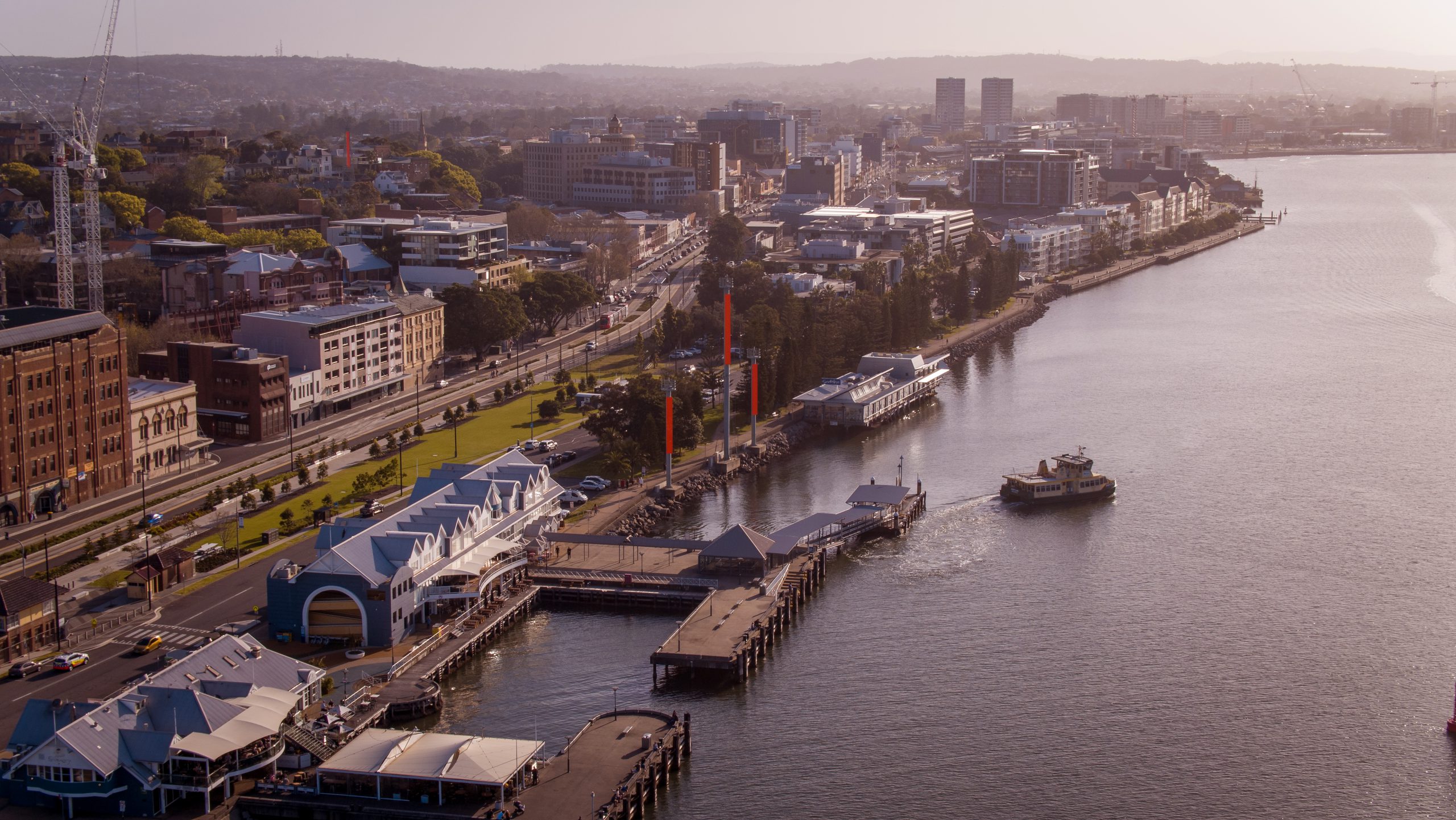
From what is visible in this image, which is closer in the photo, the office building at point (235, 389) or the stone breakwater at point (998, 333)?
the office building at point (235, 389)

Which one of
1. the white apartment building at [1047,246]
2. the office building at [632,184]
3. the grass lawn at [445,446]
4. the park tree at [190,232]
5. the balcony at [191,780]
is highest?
the office building at [632,184]

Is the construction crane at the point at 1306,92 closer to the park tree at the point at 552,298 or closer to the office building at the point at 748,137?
the office building at the point at 748,137

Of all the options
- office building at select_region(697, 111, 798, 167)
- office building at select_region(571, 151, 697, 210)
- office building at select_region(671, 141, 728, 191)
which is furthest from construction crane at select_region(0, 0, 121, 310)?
office building at select_region(697, 111, 798, 167)

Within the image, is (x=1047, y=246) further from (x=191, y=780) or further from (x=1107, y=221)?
(x=191, y=780)

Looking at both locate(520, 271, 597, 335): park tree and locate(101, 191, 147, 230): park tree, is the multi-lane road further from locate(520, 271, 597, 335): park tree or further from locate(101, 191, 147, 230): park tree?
locate(101, 191, 147, 230): park tree

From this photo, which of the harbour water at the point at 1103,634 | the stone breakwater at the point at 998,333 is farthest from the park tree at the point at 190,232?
the harbour water at the point at 1103,634

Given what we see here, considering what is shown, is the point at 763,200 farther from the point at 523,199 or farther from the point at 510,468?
the point at 510,468
